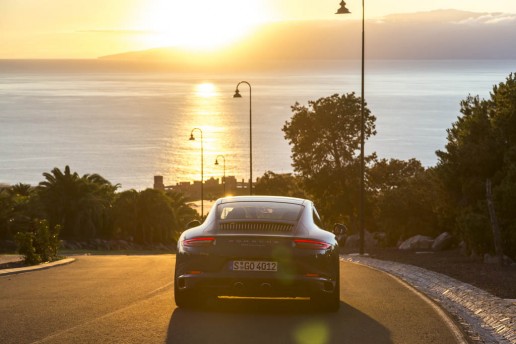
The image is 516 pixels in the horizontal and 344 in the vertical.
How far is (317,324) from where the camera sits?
11891 millimetres

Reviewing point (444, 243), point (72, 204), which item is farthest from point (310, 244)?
point (72, 204)

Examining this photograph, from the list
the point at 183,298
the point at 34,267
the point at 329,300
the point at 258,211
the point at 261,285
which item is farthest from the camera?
the point at 34,267

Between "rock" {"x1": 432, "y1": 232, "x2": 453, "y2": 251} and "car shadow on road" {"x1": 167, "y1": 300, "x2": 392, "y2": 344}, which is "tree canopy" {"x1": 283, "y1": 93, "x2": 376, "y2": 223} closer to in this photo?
"rock" {"x1": 432, "y1": 232, "x2": 453, "y2": 251}

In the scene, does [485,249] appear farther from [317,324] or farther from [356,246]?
[356,246]

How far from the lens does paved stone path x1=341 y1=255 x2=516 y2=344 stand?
11.9m

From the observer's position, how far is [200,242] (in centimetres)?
1250

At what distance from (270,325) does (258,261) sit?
0.86 m

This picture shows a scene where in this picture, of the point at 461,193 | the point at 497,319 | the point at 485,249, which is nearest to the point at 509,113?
the point at 461,193

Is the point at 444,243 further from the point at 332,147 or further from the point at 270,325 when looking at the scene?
the point at 270,325

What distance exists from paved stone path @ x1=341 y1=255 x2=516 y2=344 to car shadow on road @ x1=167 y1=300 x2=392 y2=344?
4.22ft

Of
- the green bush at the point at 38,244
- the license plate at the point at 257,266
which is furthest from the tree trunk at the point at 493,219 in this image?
the license plate at the point at 257,266

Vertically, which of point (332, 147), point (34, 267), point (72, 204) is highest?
point (332, 147)

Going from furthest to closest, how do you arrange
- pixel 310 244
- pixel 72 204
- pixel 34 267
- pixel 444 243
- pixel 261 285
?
pixel 72 204 → pixel 444 243 → pixel 34 267 → pixel 310 244 → pixel 261 285

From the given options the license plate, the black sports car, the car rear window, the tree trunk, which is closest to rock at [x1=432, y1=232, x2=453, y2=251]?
the tree trunk
